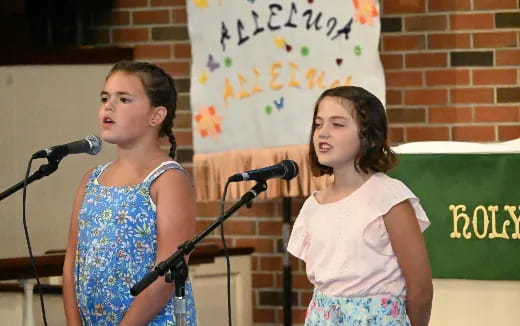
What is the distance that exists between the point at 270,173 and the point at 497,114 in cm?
212

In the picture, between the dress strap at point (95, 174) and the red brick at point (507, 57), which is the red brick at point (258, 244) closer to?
the red brick at point (507, 57)

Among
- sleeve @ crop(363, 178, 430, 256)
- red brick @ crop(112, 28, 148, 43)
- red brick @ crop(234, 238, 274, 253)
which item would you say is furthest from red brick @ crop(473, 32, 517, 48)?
sleeve @ crop(363, 178, 430, 256)

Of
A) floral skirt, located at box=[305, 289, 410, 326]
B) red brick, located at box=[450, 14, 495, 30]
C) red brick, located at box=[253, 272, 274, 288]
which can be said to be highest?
red brick, located at box=[450, 14, 495, 30]

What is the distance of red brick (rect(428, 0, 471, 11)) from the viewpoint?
429 cm

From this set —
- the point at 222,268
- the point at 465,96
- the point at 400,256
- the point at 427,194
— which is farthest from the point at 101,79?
the point at 400,256

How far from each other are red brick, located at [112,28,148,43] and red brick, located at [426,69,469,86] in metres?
1.20

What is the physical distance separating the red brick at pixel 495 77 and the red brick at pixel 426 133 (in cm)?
22

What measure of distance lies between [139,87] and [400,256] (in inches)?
29.4

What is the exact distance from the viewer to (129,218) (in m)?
2.62

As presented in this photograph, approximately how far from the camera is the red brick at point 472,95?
4285 mm

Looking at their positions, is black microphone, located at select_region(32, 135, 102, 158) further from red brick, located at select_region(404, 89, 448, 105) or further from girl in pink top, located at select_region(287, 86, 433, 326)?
red brick, located at select_region(404, 89, 448, 105)

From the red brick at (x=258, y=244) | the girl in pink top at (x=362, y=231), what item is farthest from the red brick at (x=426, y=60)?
the girl in pink top at (x=362, y=231)

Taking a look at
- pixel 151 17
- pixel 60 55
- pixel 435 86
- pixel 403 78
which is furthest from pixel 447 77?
pixel 60 55

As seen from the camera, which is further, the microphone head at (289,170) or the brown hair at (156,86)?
the brown hair at (156,86)
